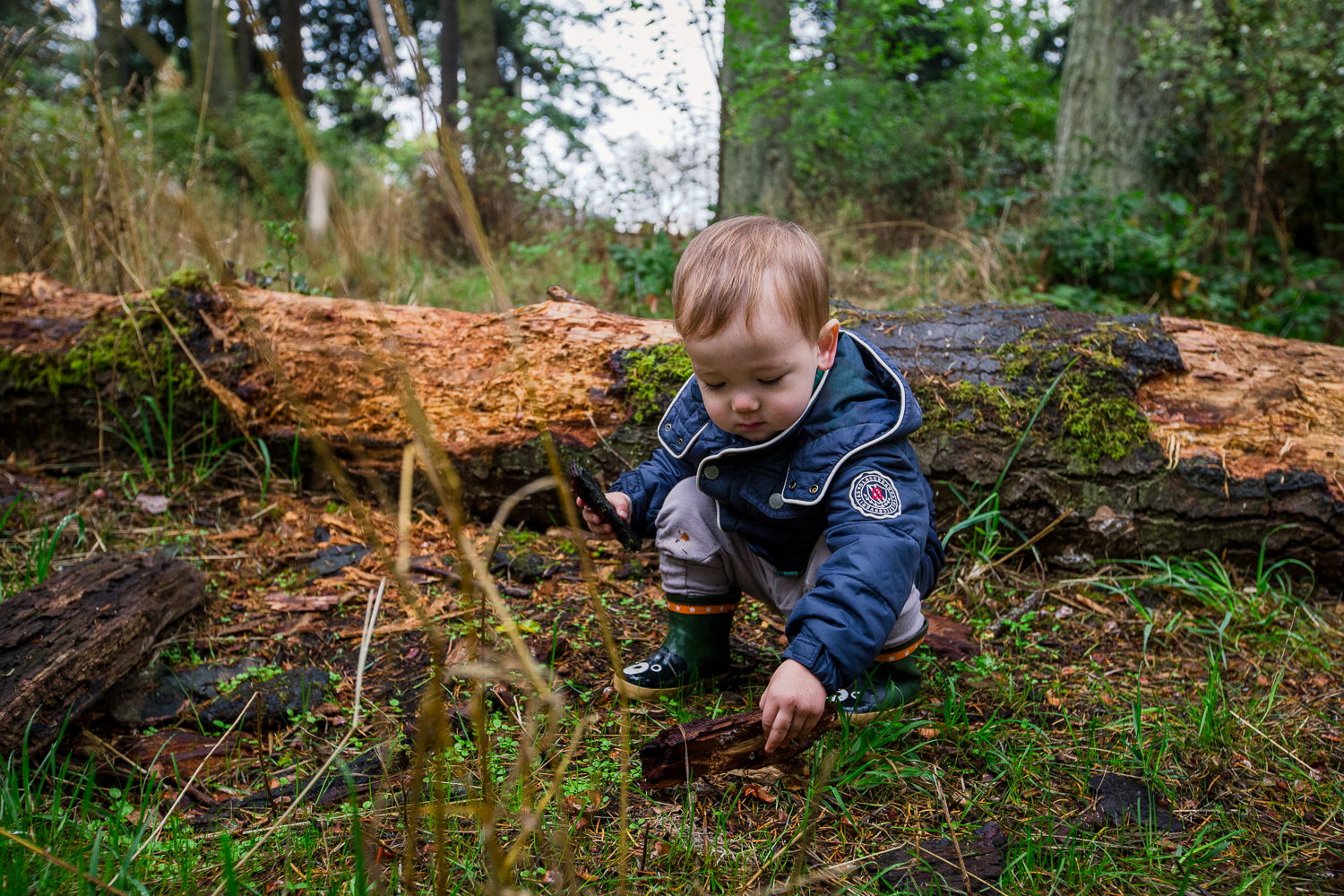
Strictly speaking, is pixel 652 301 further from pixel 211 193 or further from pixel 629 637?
pixel 211 193

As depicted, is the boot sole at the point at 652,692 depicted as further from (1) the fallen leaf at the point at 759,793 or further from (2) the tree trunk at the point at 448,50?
(2) the tree trunk at the point at 448,50

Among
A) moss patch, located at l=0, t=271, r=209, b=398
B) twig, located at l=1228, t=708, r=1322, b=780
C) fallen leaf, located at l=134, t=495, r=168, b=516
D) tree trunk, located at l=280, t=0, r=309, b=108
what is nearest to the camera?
twig, located at l=1228, t=708, r=1322, b=780

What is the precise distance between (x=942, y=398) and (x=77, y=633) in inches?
102

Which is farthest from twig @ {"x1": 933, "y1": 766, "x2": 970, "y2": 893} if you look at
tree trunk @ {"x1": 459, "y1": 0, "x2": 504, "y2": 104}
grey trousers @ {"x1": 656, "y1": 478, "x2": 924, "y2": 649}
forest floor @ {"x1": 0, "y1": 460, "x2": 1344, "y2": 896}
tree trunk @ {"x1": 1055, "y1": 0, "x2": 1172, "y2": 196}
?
tree trunk @ {"x1": 459, "y1": 0, "x2": 504, "y2": 104}

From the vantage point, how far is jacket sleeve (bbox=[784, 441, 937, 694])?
1.59m

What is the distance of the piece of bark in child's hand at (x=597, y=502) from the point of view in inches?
73.5

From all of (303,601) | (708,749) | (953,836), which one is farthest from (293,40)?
(953,836)

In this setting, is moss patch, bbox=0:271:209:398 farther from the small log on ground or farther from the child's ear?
the child's ear

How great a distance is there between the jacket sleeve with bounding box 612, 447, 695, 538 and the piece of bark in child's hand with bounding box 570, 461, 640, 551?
0.23 meters

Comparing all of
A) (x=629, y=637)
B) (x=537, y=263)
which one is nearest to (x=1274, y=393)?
(x=629, y=637)

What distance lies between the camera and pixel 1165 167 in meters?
7.15

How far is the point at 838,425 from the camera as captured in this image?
1884mm

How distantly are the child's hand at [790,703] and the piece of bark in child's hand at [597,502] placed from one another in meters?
0.55

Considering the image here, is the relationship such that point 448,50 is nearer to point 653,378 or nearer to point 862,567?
point 653,378
